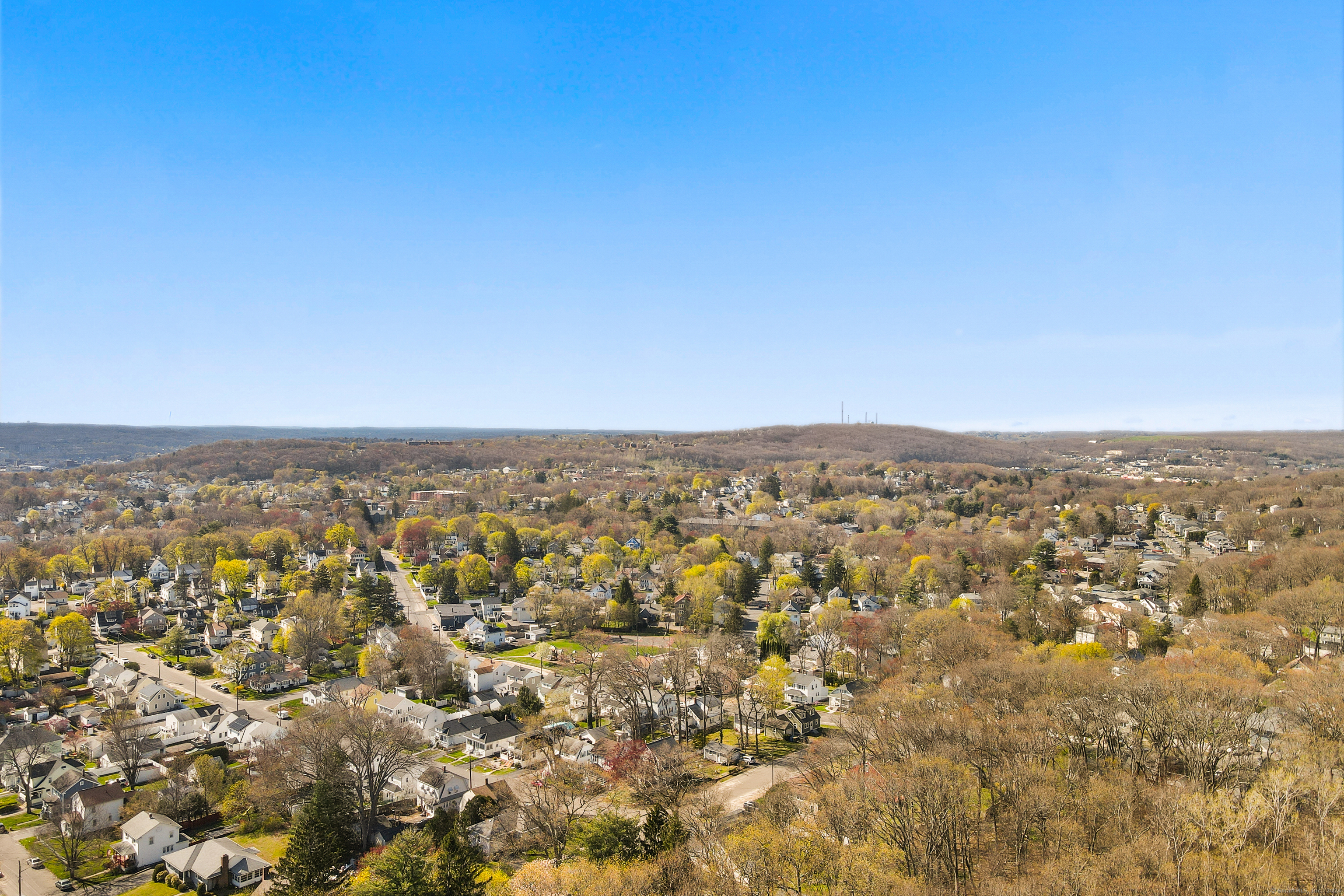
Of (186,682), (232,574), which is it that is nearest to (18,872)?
(186,682)

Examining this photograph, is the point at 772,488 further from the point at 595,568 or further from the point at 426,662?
the point at 426,662

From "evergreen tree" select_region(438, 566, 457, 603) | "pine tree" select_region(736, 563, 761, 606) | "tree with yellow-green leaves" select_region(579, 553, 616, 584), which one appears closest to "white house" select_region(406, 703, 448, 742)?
"evergreen tree" select_region(438, 566, 457, 603)

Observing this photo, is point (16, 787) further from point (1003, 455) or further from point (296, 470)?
point (1003, 455)

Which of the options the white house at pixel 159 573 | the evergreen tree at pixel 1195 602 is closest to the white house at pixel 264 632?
the white house at pixel 159 573

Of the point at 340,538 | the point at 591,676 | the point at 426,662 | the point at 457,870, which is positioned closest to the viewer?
the point at 457,870

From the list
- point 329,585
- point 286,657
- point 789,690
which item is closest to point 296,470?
point 329,585

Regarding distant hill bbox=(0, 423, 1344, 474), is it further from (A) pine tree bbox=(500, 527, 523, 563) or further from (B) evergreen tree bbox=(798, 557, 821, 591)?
(B) evergreen tree bbox=(798, 557, 821, 591)

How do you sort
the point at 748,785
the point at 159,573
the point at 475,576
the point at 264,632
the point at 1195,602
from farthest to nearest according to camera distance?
the point at 159,573
the point at 475,576
the point at 264,632
the point at 1195,602
the point at 748,785
